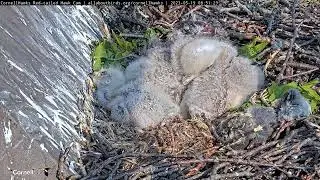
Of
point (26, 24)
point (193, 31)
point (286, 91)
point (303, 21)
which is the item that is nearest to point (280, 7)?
point (303, 21)

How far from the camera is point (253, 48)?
4258 millimetres

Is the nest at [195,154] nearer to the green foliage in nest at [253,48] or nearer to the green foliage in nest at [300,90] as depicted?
the green foliage in nest at [300,90]

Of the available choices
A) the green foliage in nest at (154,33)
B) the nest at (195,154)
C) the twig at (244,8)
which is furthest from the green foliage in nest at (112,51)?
the twig at (244,8)

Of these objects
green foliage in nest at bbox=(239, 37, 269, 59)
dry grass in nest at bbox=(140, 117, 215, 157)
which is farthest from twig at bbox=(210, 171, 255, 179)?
green foliage in nest at bbox=(239, 37, 269, 59)

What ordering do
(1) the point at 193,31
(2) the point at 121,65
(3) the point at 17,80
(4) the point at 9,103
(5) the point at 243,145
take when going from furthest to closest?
(1) the point at 193,31
(2) the point at 121,65
(5) the point at 243,145
(3) the point at 17,80
(4) the point at 9,103

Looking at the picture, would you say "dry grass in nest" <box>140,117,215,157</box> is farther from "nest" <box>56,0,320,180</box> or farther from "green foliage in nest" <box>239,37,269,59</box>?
"green foliage in nest" <box>239,37,269,59</box>

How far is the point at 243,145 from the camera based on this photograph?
3.37 m

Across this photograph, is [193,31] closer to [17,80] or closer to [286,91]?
[286,91]

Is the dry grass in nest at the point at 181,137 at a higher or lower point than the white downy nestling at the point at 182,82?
lower

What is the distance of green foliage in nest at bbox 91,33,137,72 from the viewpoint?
414 cm

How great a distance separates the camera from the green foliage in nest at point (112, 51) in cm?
414

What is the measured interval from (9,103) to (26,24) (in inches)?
31.8

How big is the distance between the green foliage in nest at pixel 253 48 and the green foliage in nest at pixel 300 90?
37 cm

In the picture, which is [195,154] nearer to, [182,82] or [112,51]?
[182,82]
